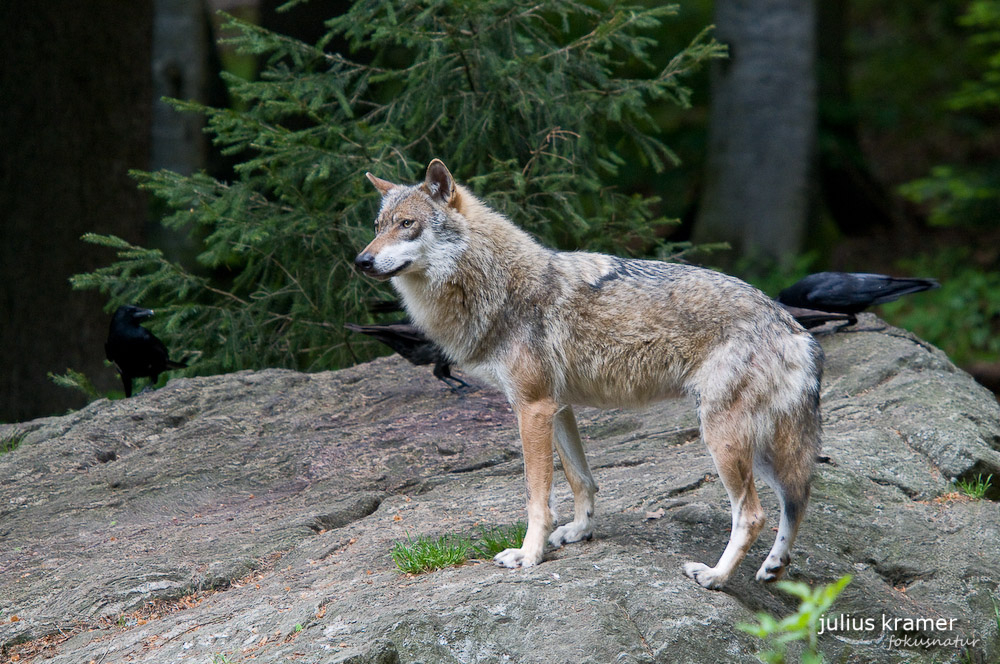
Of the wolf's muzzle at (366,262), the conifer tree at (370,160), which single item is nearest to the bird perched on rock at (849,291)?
the conifer tree at (370,160)

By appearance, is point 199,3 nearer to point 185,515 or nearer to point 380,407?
point 380,407

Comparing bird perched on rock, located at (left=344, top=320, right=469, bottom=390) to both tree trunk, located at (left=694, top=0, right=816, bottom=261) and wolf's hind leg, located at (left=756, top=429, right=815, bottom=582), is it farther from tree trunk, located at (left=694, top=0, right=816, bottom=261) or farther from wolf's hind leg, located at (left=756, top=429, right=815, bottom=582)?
tree trunk, located at (left=694, top=0, right=816, bottom=261)

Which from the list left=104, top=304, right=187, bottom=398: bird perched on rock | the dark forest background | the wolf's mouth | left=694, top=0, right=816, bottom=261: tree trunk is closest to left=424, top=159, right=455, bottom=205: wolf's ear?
the wolf's mouth

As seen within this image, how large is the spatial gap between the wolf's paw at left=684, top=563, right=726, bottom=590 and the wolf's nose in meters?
2.14

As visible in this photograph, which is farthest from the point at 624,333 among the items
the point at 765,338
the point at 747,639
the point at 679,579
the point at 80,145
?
the point at 80,145

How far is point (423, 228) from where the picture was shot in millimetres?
4742

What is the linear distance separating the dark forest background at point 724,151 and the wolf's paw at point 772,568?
7.38 meters

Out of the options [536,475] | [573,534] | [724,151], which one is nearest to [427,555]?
[536,475]

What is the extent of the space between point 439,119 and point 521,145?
862mm

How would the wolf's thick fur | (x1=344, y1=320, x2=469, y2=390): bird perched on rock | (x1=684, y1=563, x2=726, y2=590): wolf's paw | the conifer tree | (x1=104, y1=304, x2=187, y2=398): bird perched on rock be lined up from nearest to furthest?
(x1=684, y1=563, x2=726, y2=590): wolf's paw
the wolf's thick fur
(x1=344, y1=320, x2=469, y2=390): bird perched on rock
(x1=104, y1=304, x2=187, y2=398): bird perched on rock
the conifer tree

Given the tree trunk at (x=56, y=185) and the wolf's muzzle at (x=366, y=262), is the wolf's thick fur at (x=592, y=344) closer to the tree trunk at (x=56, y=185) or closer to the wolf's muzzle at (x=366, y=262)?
the wolf's muzzle at (x=366, y=262)

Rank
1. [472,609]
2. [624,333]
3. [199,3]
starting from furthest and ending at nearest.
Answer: [199,3] → [624,333] → [472,609]

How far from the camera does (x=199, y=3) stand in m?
13.0

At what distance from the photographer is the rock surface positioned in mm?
3930
